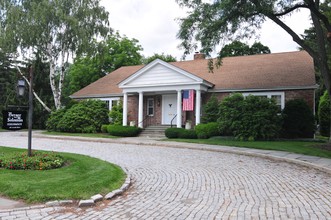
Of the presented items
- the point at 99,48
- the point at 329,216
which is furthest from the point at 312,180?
the point at 99,48

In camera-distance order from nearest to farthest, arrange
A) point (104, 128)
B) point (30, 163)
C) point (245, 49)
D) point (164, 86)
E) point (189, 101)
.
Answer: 1. point (30, 163)
2. point (189, 101)
3. point (164, 86)
4. point (104, 128)
5. point (245, 49)

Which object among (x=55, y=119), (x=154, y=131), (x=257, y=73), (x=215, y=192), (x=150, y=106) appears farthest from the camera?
(x=55, y=119)

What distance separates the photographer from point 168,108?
79.7ft

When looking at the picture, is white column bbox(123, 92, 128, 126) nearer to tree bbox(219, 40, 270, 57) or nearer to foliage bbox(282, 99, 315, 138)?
foliage bbox(282, 99, 315, 138)

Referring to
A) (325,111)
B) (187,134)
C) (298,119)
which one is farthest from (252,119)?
(325,111)

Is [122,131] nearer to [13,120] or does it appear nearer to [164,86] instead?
[164,86]

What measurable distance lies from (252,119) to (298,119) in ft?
11.4

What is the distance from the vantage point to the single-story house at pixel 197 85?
20.4 meters

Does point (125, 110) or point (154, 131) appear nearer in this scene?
point (154, 131)

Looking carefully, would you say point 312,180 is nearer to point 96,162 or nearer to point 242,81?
point 96,162

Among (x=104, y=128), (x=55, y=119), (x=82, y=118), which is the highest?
(x=82, y=118)

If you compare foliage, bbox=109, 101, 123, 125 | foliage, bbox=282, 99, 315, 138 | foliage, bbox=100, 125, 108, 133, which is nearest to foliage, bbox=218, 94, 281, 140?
foliage, bbox=282, 99, 315, 138

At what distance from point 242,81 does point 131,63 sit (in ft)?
70.5

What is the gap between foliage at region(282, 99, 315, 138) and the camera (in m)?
18.6
